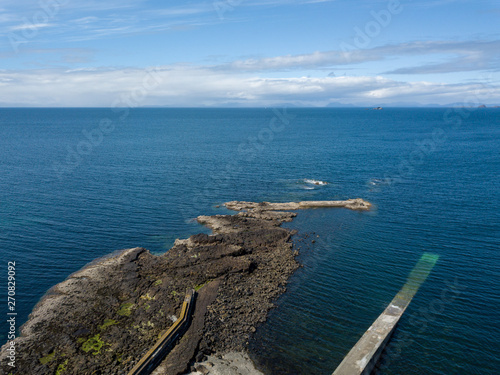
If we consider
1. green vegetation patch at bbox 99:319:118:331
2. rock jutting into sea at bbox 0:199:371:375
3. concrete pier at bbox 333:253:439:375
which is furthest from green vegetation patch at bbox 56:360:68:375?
concrete pier at bbox 333:253:439:375

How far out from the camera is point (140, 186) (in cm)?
9425

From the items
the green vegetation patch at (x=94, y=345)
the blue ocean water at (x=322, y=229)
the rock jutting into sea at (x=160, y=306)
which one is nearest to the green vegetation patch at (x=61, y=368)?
the rock jutting into sea at (x=160, y=306)

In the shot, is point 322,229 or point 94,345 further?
point 322,229

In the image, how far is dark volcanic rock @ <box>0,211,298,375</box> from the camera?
3472cm

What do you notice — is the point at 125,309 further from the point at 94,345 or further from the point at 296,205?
the point at 296,205

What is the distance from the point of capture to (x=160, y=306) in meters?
42.0

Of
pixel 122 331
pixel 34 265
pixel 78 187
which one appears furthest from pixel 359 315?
pixel 78 187

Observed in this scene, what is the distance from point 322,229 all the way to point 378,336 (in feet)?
102

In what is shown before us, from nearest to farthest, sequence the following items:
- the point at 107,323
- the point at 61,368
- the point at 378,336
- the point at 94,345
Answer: the point at 61,368 → the point at 94,345 → the point at 378,336 → the point at 107,323

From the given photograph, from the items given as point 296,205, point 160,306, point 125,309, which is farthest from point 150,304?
point 296,205

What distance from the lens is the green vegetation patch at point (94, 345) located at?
1392 inches

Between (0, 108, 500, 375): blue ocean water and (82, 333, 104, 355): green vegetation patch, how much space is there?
40.9 feet

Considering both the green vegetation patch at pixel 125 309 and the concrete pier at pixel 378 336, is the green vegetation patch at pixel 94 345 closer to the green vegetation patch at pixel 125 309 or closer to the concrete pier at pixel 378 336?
the green vegetation patch at pixel 125 309

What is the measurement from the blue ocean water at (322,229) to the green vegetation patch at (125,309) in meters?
12.0
